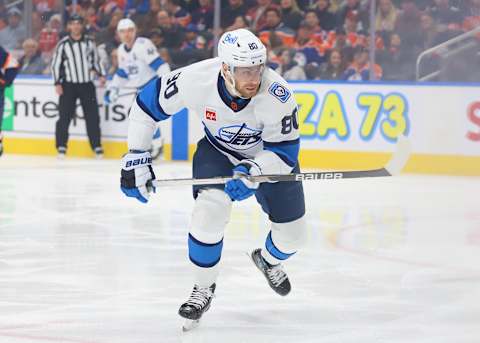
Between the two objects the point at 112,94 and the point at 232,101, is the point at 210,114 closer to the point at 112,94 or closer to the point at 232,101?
the point at 232,101

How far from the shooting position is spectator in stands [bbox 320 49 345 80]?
9.95 m

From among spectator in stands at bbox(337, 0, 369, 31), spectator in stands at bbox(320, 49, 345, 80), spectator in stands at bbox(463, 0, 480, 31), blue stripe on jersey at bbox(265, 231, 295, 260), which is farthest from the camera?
spectator in stands at bbox(320, 49, 345, 80)

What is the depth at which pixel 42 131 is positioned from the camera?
1121 cm

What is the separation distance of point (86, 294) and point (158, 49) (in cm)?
659

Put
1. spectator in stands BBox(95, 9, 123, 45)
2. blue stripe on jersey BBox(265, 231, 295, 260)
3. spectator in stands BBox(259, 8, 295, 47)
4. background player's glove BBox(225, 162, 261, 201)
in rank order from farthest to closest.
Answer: spectator in stands BBox(95, 9, 123, 45) < spectator in stands BBox(259, 8, 295, 47) < blue stripe on jersey BBox(265, 231, 295, 260) < background player's glove BBox(225, 162, 261, 201)

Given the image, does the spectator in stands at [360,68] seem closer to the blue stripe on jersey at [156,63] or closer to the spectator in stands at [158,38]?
the blue stripe on jersey at [156,63]

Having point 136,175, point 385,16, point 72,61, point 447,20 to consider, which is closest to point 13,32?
point 72,61

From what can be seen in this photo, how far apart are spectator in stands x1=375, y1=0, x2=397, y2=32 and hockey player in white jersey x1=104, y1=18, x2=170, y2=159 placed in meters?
2.05

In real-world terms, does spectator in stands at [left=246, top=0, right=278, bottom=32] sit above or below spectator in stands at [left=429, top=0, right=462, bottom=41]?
below

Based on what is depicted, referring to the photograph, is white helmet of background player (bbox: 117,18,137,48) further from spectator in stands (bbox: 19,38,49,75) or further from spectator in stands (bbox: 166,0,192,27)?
spectator in stands (bbox: 19,38,49,75)

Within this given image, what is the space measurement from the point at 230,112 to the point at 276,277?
33.7 inches

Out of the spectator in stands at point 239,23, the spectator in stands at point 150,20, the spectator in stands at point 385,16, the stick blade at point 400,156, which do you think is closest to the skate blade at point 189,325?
the stick blade at point 400,156

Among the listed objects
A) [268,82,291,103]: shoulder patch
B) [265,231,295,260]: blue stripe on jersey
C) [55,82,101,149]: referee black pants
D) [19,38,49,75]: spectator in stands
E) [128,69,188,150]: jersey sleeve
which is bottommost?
[55,82,101,149]: referee black pants

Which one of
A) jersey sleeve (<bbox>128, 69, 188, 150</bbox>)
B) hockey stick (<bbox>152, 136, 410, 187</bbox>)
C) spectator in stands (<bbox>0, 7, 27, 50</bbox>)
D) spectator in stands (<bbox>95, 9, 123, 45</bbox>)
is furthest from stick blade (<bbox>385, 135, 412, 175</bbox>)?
spectator in stands (<bbox>0, 7, 27, 50</bbox>)
